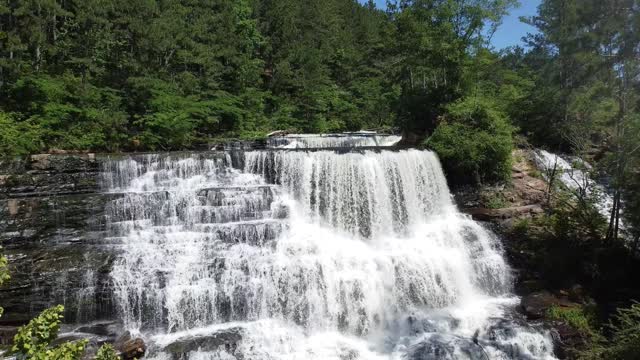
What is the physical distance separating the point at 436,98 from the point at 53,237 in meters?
16.8

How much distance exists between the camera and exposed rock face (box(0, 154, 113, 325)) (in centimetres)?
1010

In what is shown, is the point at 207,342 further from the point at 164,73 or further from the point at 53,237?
the point at 164,73

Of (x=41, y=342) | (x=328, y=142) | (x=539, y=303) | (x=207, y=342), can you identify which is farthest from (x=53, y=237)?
(x=539, y=303)

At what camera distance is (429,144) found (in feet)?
56.5

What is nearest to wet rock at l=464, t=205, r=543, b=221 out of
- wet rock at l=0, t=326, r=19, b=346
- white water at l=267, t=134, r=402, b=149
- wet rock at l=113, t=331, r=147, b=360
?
white water at l=267, t=134, r=402, b=149

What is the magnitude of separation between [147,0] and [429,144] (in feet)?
54.6

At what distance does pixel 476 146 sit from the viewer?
16.2m

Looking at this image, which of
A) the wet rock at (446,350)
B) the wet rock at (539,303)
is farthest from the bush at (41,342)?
the wet rock at (539,303)

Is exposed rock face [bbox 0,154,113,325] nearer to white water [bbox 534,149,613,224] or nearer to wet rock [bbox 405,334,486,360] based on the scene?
wet rock [bbox 405,334,486,360]

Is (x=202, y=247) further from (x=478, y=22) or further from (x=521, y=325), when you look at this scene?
(x=478, y=22)

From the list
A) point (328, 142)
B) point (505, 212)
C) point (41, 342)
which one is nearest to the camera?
point (41, 342)

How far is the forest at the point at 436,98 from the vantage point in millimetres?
12078

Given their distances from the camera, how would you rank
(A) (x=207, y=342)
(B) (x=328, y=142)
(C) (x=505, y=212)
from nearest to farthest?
(A) (x=207, y=342), (C) (x=505, y=212), (B) (x=328, y=142)

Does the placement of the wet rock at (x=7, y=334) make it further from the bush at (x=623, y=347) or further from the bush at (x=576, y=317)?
the bush at (x=576, y=317)
